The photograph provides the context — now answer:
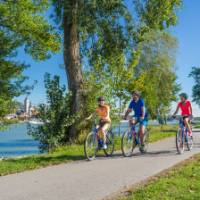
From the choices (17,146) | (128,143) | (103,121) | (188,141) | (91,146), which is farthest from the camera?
A: (17,146)

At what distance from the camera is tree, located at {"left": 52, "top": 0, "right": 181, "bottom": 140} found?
20.7m

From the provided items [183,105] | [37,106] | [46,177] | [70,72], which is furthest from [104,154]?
[70,72]

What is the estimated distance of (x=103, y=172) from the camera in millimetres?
10195

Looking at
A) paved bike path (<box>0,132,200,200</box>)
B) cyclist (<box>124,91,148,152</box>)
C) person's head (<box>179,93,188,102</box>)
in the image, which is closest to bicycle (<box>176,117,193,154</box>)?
person's head (<box>179,93,188,102</box>)

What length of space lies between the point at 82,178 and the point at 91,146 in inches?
137

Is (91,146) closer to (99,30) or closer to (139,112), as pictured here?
(139,112)

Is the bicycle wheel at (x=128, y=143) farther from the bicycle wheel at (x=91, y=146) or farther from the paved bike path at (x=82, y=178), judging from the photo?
the bicycle wheel at (x=91, y=146)

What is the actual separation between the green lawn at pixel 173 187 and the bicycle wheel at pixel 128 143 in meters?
3.40

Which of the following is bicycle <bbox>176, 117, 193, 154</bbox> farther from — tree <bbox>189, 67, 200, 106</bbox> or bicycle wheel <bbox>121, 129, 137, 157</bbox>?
tree <bbox>189, 67, 200, 106</bbox>

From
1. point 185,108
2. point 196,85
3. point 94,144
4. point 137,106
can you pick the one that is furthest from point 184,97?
point 196,85

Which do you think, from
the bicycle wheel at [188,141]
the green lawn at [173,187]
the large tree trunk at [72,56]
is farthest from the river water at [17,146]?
the green lawn at [173,187]

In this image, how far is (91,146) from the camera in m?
12.9

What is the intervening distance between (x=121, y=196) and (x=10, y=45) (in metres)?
14.1

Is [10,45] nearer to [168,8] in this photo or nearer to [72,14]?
[72,14]
